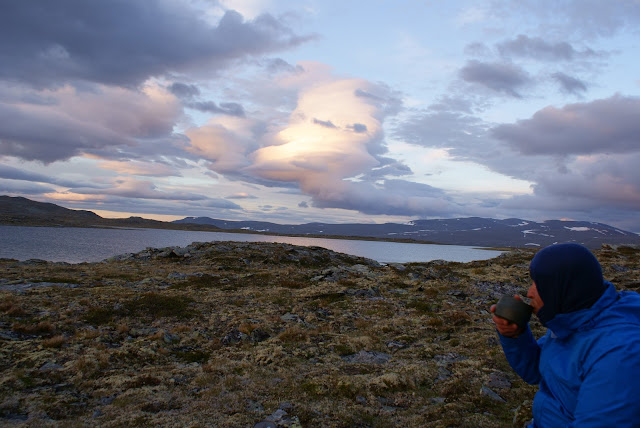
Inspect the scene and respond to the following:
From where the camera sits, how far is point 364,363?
12.1 meters

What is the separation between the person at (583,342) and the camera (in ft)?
9.39

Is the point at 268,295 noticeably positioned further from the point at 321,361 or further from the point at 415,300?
the point at 321,361

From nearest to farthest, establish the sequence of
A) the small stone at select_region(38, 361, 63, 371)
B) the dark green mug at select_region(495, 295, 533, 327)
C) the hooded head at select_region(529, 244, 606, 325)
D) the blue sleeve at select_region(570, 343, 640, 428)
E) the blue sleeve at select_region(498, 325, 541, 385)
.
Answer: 1. the blue sleeve at select_region(570, 343, 640, 428)
2. the hooded head at select_region(529, 244, 606, 325)
3. the dark green mug at select_region(495, 295, 533, 327)
4. the blue sleeve at select_region(498, 325, 541, 385)
5. the small stone at select_region(38, 361, 63, 371)

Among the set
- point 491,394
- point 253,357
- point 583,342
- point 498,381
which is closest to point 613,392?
point 583,342

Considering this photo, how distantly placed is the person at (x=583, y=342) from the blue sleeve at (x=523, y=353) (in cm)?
21

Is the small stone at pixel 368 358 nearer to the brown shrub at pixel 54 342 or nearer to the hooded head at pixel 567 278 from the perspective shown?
the hooded head at pixel 567 278

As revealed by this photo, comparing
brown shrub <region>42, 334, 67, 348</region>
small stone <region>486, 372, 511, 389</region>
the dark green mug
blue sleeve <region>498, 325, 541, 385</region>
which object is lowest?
brown shrub <region>42, 334, 67, 348</region>

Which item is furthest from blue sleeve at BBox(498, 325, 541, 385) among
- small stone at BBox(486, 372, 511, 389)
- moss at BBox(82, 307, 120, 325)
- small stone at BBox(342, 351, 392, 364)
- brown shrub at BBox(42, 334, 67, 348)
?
moss at BBox(82, 307, 120, 325)

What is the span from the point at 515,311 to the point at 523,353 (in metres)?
0.84

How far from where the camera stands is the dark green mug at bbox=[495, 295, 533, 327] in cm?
378

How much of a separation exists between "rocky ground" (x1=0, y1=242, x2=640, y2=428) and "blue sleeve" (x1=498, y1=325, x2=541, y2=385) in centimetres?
418

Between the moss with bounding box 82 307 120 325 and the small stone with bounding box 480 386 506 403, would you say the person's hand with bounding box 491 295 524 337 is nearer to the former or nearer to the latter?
the small stone with bounding box 480 386 506 403

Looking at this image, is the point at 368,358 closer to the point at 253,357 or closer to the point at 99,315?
the point at 253,357

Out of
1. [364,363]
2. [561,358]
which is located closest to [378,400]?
[364,363]
